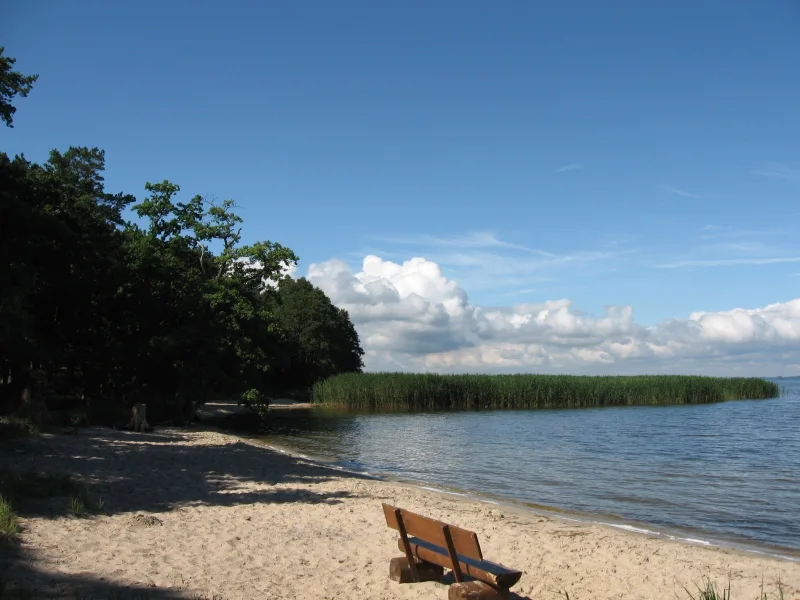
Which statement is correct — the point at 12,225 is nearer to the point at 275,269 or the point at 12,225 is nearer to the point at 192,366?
the point at 192,366

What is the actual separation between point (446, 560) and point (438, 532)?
38 cm

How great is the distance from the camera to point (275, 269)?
37.6 m

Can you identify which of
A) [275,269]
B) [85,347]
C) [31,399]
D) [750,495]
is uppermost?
[275,269]

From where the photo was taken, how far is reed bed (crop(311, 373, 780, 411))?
46.8 meters

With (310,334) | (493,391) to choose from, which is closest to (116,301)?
(493,391)

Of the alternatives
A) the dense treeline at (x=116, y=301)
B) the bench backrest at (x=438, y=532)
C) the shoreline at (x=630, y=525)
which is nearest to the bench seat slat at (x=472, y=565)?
the bench backrest at (x=438, y=532)

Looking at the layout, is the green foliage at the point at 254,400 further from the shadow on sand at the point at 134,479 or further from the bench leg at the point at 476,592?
the bench leg at the point at 476,592

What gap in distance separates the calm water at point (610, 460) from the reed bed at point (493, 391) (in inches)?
313

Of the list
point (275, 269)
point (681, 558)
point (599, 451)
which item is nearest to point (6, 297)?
point (681, 558)

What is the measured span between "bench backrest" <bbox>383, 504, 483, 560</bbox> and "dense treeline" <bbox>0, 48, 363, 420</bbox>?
949cm

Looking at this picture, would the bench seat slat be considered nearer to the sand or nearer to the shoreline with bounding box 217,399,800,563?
the sand

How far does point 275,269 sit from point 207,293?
7731 millimetres

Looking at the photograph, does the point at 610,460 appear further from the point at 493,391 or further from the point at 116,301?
the point at 493,391

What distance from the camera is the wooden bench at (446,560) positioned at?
224 inches
